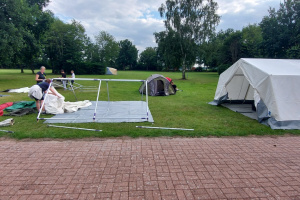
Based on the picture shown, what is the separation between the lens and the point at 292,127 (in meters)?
5.51

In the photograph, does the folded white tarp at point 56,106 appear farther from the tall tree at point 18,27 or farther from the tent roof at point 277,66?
the tall tree at point 18,27

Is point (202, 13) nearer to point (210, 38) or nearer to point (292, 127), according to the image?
point (210, 38)

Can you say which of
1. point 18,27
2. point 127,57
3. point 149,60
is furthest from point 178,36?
point 127,57

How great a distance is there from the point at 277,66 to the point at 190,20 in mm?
19639

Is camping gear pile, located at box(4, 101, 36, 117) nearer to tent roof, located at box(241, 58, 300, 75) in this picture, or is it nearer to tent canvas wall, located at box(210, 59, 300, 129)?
tent canvas wall, located at box(210, 59, 300, 129)

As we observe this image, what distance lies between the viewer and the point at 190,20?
78.5 feet

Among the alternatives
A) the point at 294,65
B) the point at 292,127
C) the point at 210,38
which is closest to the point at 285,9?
the point at 210,38

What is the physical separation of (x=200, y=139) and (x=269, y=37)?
97.6 ft

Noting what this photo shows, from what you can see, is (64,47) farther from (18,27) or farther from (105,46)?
(18,27)

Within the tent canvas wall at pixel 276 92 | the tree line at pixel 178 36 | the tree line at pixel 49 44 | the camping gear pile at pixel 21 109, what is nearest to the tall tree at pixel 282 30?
the tree line at pixel 178 36

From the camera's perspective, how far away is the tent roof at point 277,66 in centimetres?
615

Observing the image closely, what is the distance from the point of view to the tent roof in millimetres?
6147

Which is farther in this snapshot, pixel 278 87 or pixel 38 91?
pixel 38 91

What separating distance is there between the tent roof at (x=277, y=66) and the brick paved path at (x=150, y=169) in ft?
9.32
